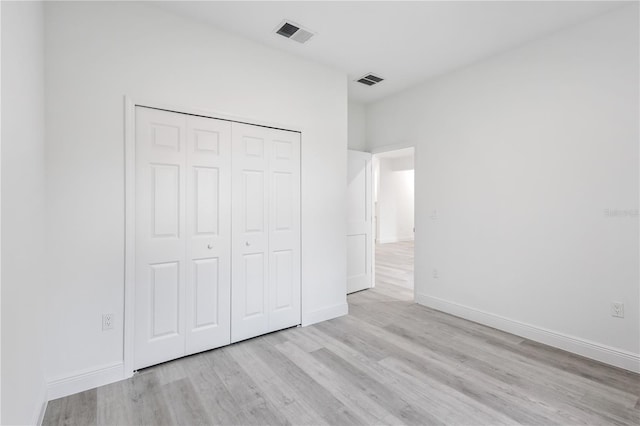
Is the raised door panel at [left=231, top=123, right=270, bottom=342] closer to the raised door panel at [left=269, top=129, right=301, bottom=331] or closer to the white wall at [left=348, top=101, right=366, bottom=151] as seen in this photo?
the raised door panel at [left=269, top=129, right=301, bottom=331]

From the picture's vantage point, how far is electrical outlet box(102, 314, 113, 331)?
7.27 feet

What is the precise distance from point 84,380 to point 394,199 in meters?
9.65

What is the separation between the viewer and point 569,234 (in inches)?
109

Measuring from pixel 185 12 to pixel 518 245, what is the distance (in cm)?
376

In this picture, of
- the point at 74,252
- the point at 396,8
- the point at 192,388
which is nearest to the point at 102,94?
the point at 74,252

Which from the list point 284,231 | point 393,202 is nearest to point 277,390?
point 284,231

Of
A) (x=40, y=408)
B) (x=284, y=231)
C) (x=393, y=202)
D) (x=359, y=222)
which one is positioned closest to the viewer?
(x=40, y=408)

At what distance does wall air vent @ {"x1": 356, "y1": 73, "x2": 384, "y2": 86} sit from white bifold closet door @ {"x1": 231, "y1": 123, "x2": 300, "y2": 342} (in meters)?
1.32

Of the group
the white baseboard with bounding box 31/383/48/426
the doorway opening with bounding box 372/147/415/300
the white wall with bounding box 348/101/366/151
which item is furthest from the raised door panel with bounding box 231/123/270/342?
the doorway opening with bounding box 372/147/415/300

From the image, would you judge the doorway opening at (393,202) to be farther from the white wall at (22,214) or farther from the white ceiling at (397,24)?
the white wall at (22,214)

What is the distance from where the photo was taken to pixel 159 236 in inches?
96.7

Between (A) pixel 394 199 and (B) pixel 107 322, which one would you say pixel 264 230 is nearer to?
(B) pixel 107 322

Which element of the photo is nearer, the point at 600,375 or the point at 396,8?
the point at 600,375

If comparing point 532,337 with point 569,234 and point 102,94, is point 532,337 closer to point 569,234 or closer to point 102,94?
point 569,234
